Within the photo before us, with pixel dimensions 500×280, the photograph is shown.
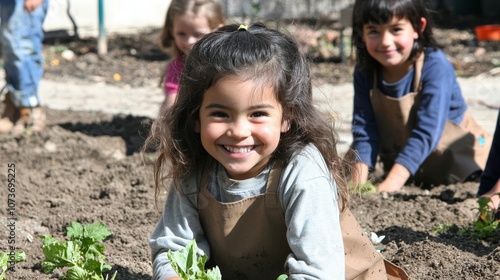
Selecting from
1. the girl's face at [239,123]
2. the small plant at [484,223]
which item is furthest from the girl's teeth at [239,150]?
the small plant at [484,223]

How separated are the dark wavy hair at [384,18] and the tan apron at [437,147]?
3.6 inches

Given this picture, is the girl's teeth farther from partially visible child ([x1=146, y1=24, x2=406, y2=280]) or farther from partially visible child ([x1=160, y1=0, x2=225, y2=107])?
partially visible child ([x1=160, y1=0, x2=225, y2=107])

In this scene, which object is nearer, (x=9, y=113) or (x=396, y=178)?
(x=396, y=178)

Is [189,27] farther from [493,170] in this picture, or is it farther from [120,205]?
[493,170]

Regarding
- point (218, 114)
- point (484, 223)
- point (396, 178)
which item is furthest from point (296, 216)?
point (396, 178)

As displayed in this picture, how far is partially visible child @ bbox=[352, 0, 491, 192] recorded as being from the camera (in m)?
4.55

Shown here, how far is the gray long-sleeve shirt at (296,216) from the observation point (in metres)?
2.51

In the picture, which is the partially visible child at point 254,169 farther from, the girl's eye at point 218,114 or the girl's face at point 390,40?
the girl's face at point 390,40

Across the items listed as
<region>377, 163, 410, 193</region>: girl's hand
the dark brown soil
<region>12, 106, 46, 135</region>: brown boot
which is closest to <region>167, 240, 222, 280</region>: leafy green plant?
the dark brown soil

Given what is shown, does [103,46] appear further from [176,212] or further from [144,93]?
[176,212]

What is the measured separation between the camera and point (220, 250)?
2.82m

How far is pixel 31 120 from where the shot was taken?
240 inches

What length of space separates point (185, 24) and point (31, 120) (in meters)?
1.54

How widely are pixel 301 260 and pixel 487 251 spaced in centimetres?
115
